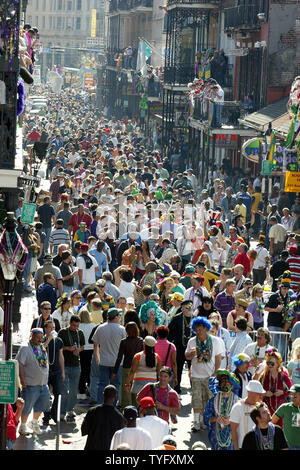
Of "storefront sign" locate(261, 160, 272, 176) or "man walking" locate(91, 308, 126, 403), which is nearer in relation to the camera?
"man walking" locate(91, 308, 126, 403)

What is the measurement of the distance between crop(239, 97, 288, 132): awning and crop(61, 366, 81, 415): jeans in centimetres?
2062

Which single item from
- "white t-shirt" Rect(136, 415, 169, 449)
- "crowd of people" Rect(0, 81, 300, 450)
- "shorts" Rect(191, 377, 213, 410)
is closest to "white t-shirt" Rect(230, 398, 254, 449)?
"crowd of people" Rect(0, 81, 300, 450)

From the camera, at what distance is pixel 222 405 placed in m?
10.8

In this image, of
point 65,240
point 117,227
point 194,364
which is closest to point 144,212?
point 117,227

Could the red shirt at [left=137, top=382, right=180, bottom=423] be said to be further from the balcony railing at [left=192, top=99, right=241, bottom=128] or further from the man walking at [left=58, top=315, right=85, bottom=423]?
the balcony railing at [left=192, top=99, right=241, bottom=128]

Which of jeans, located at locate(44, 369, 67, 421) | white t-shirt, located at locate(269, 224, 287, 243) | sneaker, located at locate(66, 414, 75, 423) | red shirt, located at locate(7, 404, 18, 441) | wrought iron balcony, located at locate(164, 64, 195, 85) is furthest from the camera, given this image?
wrought iron balcony, located at locate(164, 64, 195, 85)

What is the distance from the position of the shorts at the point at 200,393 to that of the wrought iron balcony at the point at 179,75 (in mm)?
33266

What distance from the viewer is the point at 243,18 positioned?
133ft

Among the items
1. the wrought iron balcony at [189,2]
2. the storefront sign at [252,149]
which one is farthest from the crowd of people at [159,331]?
the wrought iron balcony at [189,2]

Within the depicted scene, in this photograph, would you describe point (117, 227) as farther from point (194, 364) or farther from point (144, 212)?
point (194, 364)

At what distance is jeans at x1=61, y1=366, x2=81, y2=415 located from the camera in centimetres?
1295

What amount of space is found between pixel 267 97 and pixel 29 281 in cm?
1935

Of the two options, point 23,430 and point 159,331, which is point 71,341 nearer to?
point 159,331
